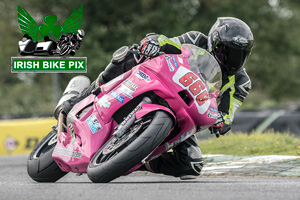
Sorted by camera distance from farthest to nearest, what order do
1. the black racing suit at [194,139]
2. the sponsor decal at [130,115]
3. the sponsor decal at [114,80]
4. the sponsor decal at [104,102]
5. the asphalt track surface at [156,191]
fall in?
1. the black racing suit at [194,139]
2. the sponsor decal at [114,80]
3. the sponsor decal at [104,102]
4. the sponsor decal at [130,115]
5. the asphalt track surface at [156,191]

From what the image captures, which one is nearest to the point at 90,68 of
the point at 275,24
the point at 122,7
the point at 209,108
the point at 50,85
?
the point at 122,7

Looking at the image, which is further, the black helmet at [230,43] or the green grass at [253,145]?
the green grass at [253,145]

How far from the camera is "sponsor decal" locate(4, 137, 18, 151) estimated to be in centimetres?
1412

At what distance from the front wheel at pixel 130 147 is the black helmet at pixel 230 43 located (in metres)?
1.25

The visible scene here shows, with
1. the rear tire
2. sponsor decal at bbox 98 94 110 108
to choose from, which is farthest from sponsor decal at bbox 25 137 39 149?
sponsor decal at bbox 98 94 110 108

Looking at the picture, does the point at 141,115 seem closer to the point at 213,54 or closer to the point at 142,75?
the point at 142,75

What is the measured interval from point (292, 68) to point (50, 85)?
12.6 metres

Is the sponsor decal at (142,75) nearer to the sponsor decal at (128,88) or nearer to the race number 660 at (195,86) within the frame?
the sponsor decal at (128,88)

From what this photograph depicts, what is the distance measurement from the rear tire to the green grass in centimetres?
332

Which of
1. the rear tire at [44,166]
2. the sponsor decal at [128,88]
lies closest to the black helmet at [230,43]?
the sponsor decal at [128,88]

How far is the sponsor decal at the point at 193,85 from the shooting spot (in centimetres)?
564

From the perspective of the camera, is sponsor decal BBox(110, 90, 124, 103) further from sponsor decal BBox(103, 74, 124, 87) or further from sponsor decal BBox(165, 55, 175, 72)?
sponsor decal BBox(165, 55, 175, 72)

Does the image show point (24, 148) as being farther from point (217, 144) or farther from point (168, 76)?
point (168, 76)

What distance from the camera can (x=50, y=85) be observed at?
33.8 meters
